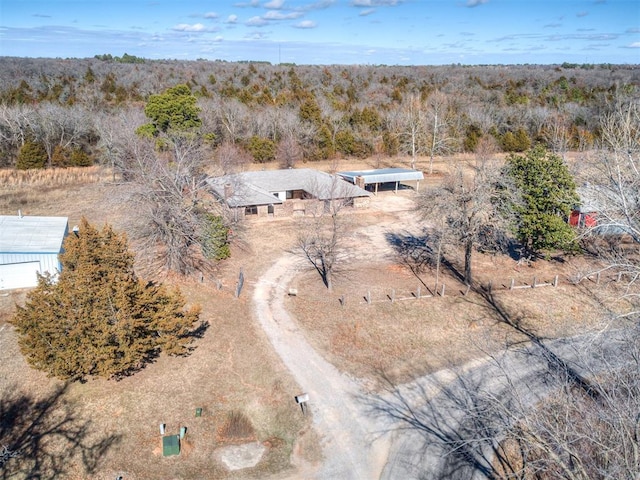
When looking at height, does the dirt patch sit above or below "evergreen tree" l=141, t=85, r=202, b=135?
below

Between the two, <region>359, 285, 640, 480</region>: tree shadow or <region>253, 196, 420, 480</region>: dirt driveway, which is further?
<region>253, 196, 420, 480</region>: dirt driveway

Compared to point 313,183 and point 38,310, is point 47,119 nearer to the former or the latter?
point 313,183

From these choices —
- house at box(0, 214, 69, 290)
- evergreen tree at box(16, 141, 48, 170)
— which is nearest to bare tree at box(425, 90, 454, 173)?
house at box(0, 214, 69, 290)

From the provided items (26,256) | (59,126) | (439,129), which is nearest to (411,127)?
(439,129)

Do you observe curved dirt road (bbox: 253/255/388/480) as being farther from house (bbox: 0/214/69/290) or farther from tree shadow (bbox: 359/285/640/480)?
house (bbox: 0/214/69/290)

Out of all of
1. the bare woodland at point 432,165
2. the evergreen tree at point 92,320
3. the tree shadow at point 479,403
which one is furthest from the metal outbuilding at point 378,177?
the evergreen tree at point 92,320

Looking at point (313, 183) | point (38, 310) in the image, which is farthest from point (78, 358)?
point (313, 183)
